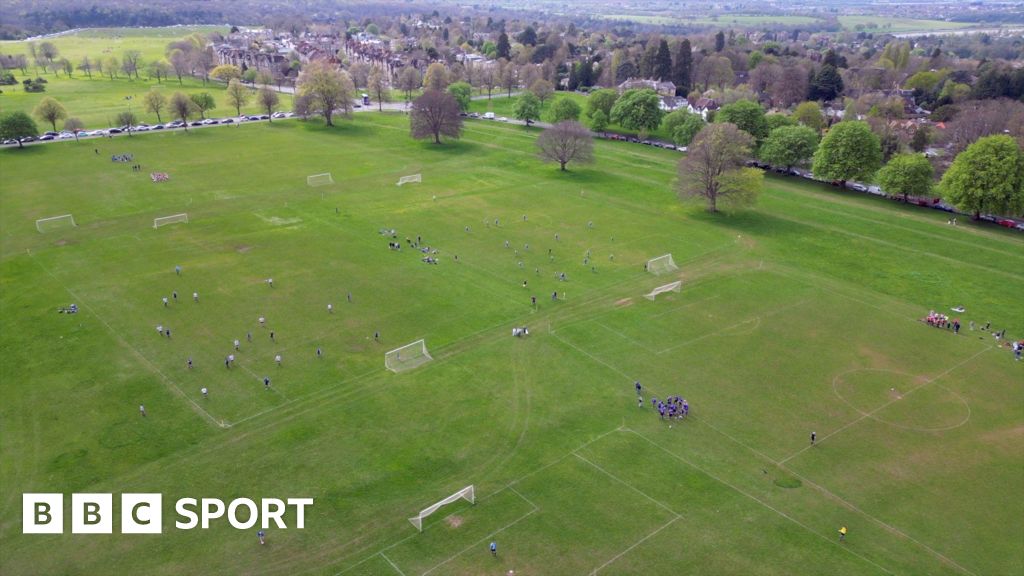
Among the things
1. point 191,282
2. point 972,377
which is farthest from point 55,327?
point 972,377

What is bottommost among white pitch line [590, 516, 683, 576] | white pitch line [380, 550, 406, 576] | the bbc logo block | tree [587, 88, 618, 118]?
the bbc logo block

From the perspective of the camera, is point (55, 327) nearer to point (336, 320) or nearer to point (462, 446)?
point (336, 320)

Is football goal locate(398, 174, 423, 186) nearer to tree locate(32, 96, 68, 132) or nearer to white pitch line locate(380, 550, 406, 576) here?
white pitch line locate(380, 550, 406, 576)

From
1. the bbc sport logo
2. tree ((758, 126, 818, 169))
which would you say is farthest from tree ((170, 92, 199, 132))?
the bbc sport logo

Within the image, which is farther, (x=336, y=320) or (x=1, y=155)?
(x=1, y=155)

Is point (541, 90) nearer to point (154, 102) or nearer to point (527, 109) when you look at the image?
point (527, 109)
